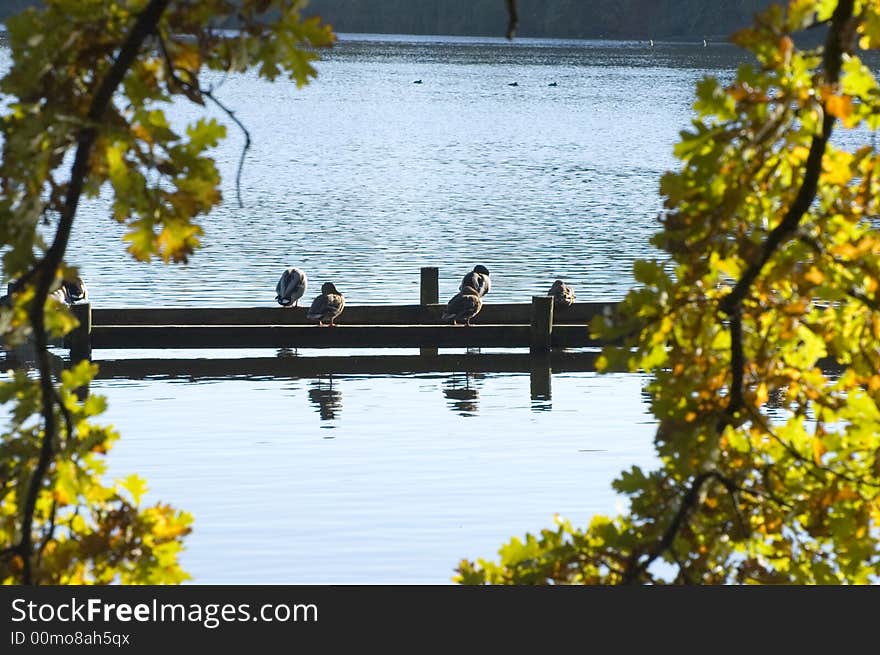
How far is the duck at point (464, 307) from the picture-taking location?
64.3 feet

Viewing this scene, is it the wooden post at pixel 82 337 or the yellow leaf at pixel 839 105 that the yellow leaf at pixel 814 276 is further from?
the wooden post at pixel 82 337

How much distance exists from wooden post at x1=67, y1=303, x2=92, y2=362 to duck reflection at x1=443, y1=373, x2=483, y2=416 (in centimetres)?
402

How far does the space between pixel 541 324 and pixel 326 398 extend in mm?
2601

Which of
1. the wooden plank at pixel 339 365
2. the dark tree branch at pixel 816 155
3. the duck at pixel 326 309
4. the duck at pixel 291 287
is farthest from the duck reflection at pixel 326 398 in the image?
the dark tree branch at pixel 816 155

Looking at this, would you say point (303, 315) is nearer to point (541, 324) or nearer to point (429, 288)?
point (429, 288)

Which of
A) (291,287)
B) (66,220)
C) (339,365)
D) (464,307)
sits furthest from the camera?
(291,287)

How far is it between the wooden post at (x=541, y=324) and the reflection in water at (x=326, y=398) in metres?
2.33

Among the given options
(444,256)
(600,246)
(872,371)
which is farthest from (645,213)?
(872,371)

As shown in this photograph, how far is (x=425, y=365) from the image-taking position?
20141 mm

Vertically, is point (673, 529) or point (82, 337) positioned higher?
point (82, 337)

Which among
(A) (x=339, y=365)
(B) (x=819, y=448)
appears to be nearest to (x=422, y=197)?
(A) (x=339, y=365)

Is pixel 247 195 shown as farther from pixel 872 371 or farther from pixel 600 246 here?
pixel 872 371

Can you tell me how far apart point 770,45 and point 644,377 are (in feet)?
53.3

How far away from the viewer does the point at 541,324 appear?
1870 cm
